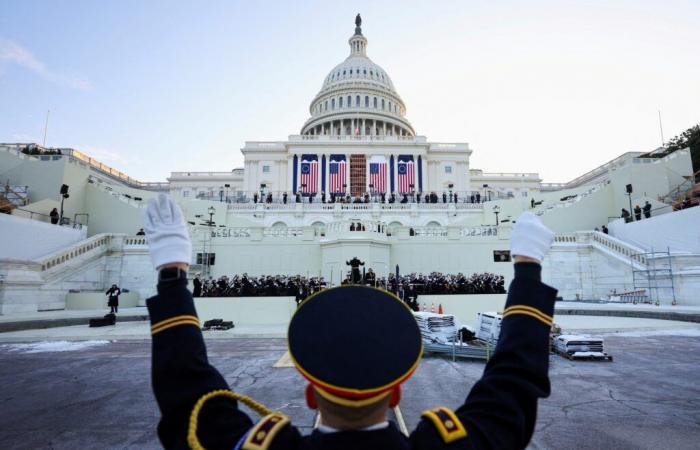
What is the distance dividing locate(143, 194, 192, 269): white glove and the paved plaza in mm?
3860

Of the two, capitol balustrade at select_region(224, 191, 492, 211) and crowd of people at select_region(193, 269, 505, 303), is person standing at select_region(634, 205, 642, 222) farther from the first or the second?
crowd of people at select_region(193, 269, 505, 303)

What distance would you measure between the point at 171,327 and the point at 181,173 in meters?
90.1

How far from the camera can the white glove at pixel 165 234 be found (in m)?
1.80

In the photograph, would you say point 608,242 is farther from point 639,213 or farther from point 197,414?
point 197,414

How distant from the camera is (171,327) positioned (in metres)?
1.75

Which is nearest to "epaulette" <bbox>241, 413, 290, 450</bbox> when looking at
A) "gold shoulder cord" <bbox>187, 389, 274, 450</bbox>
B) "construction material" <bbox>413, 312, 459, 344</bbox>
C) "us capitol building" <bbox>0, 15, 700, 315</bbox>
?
"gold shoulder cord" <bbox>187, 389, 274, 450</bbox>

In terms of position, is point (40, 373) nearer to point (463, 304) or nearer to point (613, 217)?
point (463, 304)

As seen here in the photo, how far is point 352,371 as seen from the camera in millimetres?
1425

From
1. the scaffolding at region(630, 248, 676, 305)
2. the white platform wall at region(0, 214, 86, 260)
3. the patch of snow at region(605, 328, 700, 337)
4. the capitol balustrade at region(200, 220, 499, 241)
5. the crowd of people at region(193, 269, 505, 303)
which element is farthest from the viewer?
the capitol balustrade at region(200, 220, 499, 241)

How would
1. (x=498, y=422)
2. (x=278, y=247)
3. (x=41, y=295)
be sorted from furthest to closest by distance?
1. (x=278, y=247)
2. (x=41, y=295)
3. (x=498, y=422)

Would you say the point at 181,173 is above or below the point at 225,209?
above

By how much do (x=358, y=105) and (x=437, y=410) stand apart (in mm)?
94252

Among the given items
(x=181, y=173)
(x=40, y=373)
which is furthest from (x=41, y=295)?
(x=181, y=173)

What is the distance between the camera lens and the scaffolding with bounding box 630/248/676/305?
75.3 ft
